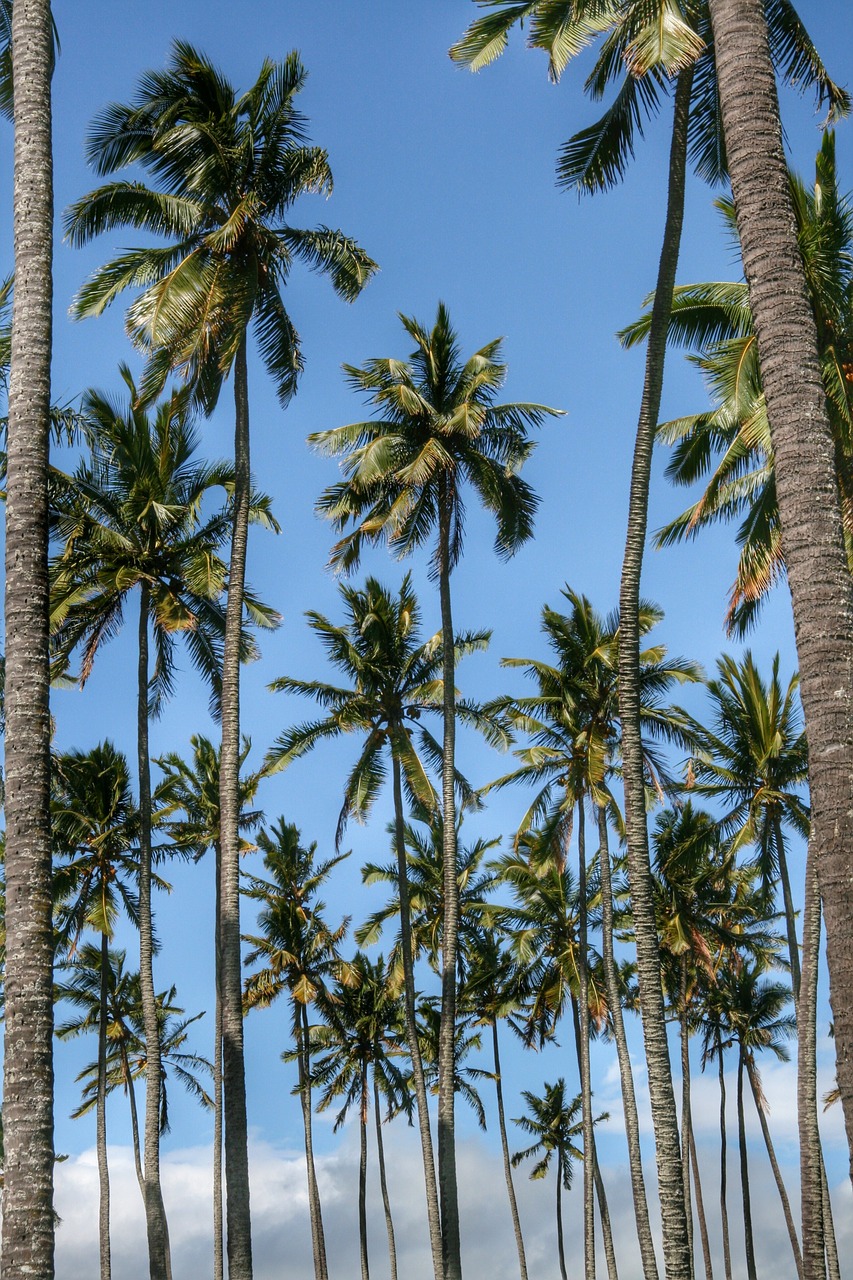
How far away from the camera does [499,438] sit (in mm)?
28172

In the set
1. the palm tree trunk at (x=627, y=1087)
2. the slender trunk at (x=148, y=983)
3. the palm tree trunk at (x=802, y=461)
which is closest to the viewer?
the palm tree trunk at (x=802, y=461)

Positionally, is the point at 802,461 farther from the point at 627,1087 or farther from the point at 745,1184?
the point at 745,1184

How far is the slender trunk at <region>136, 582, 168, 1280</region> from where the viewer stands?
946 inches

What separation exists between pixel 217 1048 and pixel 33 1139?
84.9 feet

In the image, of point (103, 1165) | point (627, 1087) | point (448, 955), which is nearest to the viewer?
point (448, 955)

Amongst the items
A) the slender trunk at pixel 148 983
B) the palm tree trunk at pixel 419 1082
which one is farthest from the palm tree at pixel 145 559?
the palm tree trunk at pixel 419 1082

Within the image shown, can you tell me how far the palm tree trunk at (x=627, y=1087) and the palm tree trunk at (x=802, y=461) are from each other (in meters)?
22.8

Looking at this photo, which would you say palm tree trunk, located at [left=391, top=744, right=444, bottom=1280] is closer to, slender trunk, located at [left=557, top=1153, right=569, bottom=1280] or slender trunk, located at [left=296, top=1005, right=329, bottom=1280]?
slender trunk, located at [left=296, top=1005, right=329, bottom=1280]

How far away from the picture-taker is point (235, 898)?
18656 millimetres

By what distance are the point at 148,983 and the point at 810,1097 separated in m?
11.7

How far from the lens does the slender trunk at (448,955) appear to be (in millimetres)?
24188

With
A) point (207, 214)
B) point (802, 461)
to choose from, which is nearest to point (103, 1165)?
point (207, 214)

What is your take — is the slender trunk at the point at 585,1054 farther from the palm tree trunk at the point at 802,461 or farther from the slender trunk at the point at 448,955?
the palm tree trunk at the point at 802,461

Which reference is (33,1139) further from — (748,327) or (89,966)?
(89,966)
